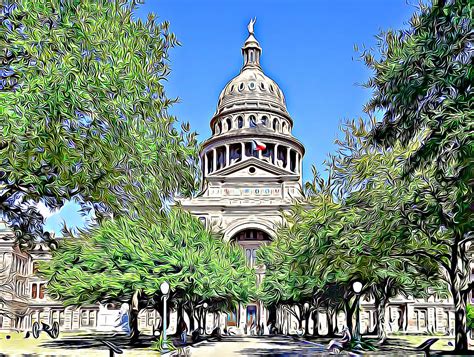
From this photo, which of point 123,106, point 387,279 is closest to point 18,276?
point 387,279

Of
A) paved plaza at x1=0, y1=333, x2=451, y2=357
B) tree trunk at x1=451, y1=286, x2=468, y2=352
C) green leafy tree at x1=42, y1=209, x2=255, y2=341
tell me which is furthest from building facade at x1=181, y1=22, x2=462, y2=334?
tree trunk at x1=451, y1=286, x2=468, y2=352

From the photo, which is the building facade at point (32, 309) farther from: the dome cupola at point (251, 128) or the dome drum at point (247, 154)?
the dome drum at point (247, 154)

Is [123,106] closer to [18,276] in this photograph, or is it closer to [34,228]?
[34,228]

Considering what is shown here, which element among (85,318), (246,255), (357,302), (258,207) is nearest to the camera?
(357,302)

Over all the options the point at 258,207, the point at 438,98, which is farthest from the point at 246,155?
the point at 438,98

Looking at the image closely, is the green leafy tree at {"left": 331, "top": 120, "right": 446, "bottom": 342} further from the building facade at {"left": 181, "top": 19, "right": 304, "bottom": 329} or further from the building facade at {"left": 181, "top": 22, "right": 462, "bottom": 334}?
the building facade at {"left": 181, "top": 22, "right": 462, "bottom": 334}

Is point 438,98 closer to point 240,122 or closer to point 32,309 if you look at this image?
point 32,309

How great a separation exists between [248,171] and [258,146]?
12154mm

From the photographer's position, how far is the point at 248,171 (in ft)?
303

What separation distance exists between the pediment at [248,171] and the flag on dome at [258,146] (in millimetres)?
11178

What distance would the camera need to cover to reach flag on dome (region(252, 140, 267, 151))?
338 feet

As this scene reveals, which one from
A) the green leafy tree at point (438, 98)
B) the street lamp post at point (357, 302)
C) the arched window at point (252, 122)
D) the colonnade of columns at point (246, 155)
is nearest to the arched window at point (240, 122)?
the arched window at point (252, 122)

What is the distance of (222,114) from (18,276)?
40607 millimetres

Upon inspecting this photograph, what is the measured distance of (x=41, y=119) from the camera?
49.4ft
